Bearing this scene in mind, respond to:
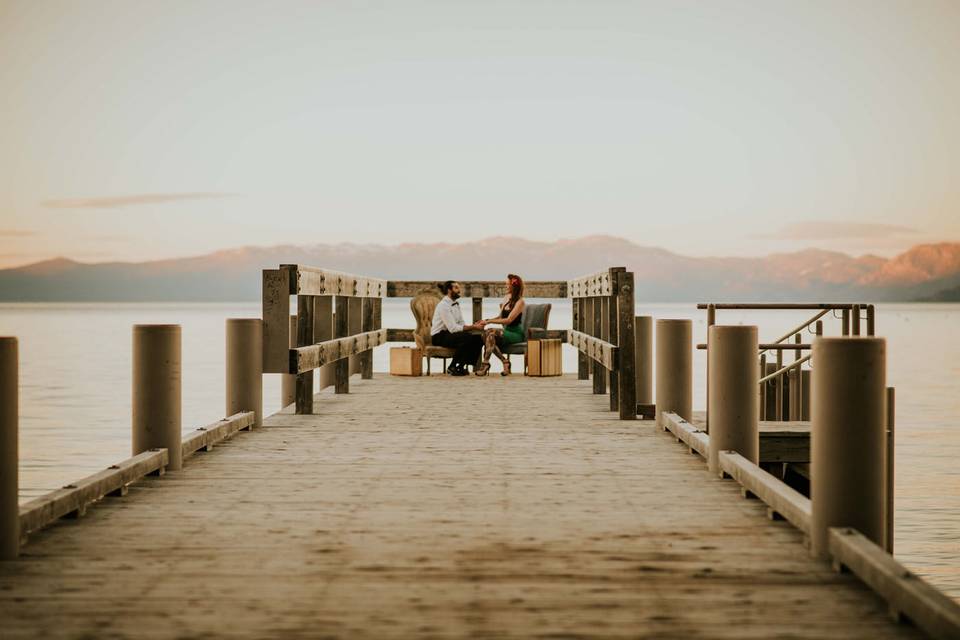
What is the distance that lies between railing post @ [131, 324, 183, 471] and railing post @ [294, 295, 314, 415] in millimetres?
2946

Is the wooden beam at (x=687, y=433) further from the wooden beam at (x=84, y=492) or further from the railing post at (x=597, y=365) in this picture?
the railing post at (x=597, y=365)

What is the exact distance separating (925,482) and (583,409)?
327 inches

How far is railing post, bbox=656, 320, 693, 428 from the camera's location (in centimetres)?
767

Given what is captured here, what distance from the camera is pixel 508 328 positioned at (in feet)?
48.4

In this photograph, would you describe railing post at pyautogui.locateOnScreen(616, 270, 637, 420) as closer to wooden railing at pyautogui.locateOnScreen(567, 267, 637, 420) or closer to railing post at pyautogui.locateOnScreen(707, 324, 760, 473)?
wooden railing at pyautogui.locateOnScreen(567, 267, 637, 420)

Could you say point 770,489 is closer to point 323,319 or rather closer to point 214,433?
point 214,433

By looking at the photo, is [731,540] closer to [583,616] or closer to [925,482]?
Answer: [583,616]

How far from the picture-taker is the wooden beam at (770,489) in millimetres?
4516

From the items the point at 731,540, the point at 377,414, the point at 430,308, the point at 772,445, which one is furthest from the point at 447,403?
the point at 731,540

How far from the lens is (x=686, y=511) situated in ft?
17.0

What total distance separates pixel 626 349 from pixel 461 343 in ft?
18.3

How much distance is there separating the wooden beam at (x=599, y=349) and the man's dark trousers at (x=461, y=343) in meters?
2.33

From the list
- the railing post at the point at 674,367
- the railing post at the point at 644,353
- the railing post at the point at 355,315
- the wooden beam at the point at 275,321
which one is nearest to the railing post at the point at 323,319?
the railing post at the point at 355,315

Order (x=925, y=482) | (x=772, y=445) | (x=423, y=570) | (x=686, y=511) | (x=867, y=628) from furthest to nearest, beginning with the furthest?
1. (x=925, y=482)
2. (x=772, y=445)
3. (x=686, y=511)
4. (x=423, y=570)
5. (x=867, y=628)
